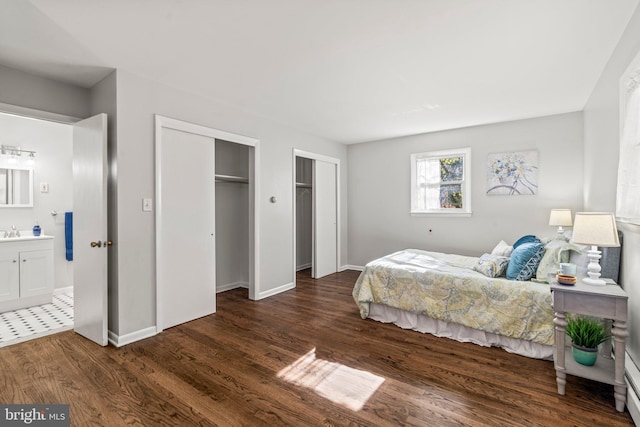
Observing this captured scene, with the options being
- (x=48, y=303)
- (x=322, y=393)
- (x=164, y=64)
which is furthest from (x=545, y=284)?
(x=48, y=303)

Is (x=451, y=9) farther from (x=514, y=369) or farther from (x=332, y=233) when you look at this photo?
(x=332, y=233)

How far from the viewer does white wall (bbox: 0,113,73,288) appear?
409 centimetres

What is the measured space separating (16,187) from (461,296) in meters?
5.70

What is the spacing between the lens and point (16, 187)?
161 inches

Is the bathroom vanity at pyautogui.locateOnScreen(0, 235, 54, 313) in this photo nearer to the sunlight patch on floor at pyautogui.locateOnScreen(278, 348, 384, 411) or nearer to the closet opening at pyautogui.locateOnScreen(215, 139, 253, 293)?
the closet opening at pyautogui.locateOnScreen(215, 139, 253, 293)

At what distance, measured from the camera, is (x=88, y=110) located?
314 cm

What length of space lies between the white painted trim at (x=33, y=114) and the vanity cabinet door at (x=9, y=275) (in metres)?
1.95

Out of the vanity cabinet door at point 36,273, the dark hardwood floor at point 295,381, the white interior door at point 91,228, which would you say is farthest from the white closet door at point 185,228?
the vanity cabinet door at point 36,273


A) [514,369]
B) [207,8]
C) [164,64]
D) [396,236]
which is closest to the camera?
[207,8]

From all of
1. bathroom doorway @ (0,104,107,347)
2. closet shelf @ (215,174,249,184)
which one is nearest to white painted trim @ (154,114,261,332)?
closet shelf @ (215,174,249,184)

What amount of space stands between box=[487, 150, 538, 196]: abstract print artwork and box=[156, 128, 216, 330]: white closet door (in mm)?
3988

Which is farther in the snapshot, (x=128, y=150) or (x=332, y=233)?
(x=332, y=233)

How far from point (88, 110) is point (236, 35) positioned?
203cm

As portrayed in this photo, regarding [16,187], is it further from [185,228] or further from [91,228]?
[185,228]
